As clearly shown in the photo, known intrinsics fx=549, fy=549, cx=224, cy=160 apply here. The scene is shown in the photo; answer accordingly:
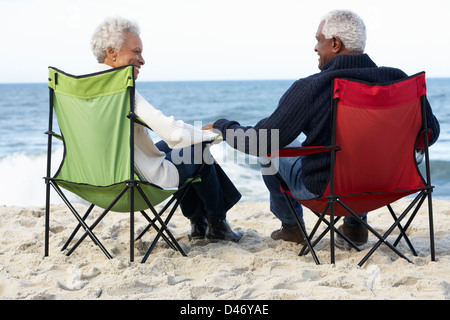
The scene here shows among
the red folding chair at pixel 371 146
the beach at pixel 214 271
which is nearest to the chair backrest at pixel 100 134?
the beach at pixel 214 271

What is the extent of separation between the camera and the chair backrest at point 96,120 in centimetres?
259

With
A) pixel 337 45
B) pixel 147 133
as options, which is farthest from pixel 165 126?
pixel 337 45

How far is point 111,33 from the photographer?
2701 mm

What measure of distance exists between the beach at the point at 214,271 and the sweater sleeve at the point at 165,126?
0.60 m

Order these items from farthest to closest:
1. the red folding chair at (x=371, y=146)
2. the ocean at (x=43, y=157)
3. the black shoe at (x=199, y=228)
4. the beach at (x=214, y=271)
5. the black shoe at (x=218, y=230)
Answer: the ocean at (x=43, y=157) < the black shoe at (x=199, y=228) < the black shoe at (x=218, y=230) < the red folding chair at (x=371, y=146) < the beach at (x=214, y=271)

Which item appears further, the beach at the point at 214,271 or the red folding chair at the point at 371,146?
the red folding chair at the point at 371,146

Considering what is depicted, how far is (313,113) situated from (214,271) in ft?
2.88

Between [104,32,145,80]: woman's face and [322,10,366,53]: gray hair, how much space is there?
3.09 feet

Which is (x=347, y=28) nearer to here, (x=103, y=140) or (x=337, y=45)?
(x=337, y=45)

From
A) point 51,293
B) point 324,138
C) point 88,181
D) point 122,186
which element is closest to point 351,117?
point 324,138

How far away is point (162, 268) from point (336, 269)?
82cm

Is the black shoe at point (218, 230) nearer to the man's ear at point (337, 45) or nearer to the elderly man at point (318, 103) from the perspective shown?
the elderly man at point (318, 103)

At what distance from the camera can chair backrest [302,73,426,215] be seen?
2.52 meters

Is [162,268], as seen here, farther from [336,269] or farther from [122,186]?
[336,269]
